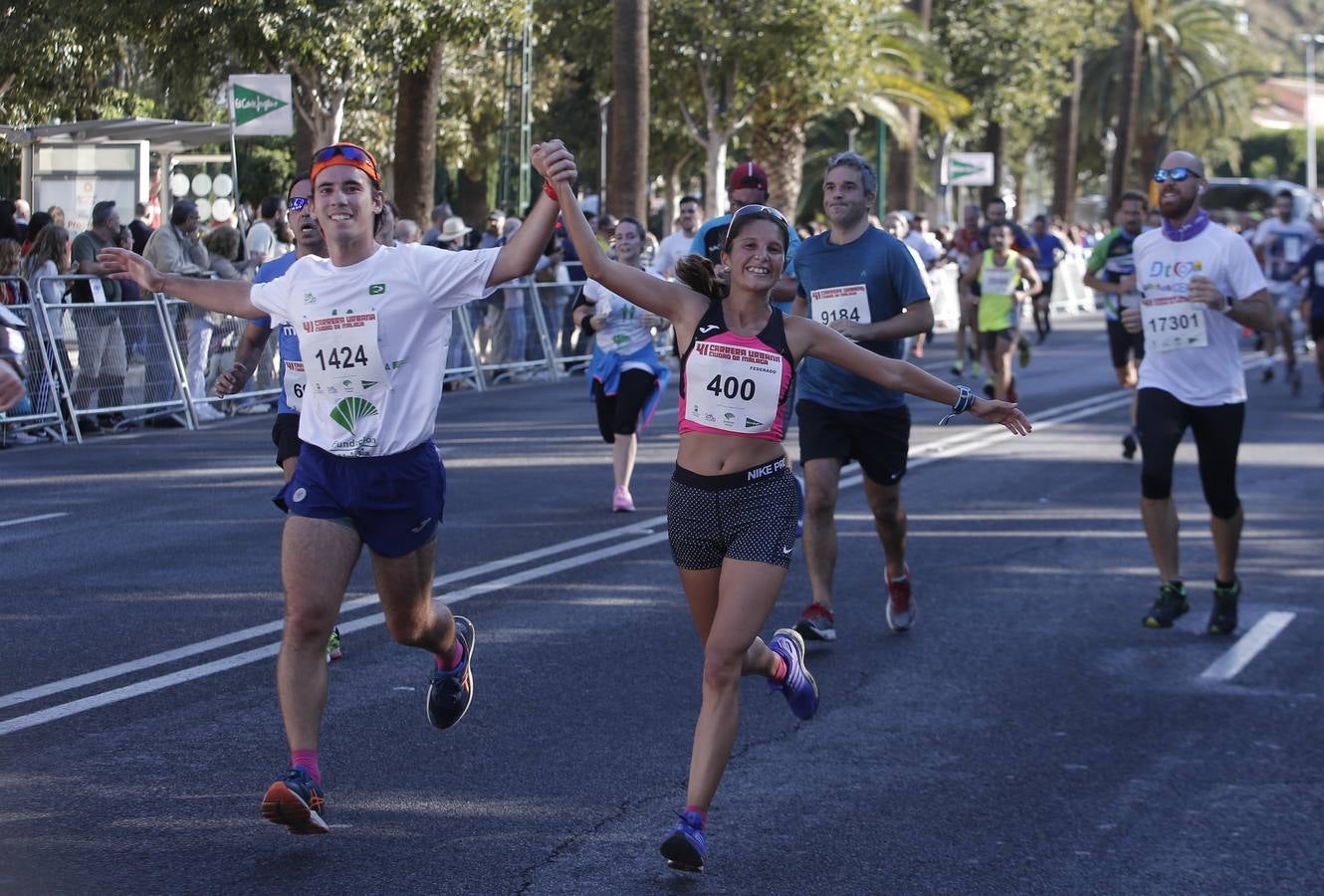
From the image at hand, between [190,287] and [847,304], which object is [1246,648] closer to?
[847,304]

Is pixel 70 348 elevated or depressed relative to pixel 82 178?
depressed

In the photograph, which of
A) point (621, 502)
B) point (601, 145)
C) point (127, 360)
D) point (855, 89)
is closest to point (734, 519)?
point (621, 502)

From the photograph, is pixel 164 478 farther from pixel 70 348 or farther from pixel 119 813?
pixel 119 813

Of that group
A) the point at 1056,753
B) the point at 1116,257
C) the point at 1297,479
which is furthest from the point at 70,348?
the point at 1056,753

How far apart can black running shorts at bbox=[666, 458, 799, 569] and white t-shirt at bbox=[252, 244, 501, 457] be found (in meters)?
0.81

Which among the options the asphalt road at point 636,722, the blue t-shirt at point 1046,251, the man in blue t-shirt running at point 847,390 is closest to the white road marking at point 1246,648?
the asphalt road at point 636,722

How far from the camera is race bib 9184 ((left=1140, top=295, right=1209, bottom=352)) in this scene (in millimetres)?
8438

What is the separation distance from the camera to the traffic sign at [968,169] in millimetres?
38906

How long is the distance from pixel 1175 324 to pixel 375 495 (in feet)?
14.6

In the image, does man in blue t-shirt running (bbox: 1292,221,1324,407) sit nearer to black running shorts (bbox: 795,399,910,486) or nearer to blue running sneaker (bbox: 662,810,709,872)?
black running shorts (bbox: 795,399,910,486)

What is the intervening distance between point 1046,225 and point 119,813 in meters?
26.7

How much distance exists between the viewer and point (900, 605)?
8.34m

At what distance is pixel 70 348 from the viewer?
15.2 m

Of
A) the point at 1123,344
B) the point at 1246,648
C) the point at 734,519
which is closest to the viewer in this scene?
the point at 734,519
